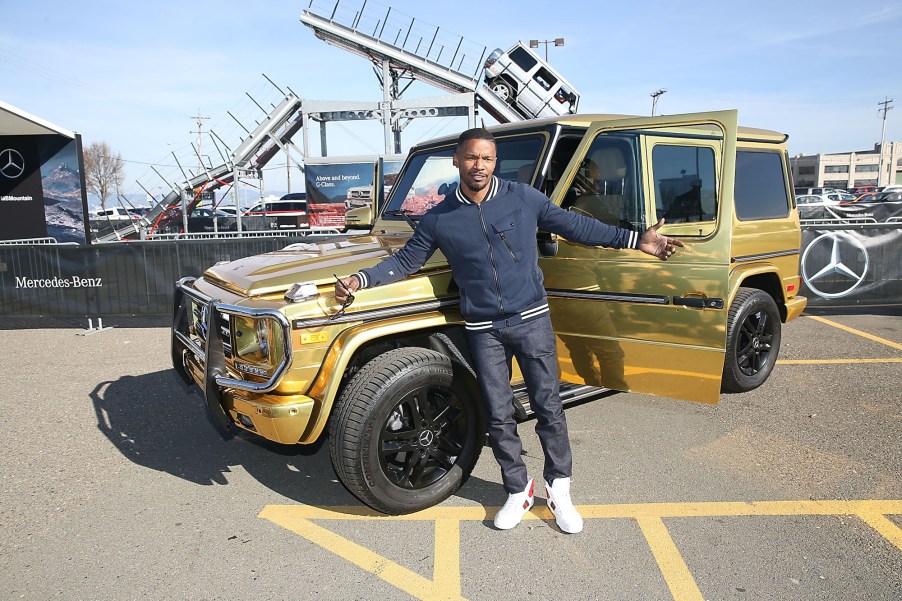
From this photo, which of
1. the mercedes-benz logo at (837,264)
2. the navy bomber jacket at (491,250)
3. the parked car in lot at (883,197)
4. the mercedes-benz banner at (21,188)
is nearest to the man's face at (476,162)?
the navy bomber jacket at (491,250)

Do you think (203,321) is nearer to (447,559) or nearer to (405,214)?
(405,214)

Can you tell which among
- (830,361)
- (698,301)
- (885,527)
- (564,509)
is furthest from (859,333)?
(564,509)

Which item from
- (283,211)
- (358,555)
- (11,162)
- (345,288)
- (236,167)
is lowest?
(358,555)

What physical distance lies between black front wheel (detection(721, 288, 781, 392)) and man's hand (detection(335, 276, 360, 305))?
3045mm

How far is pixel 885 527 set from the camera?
10.5ft

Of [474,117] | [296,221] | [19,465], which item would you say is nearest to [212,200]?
[296,221]

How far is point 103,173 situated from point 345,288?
253 feet

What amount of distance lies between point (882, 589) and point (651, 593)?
40.7 inches

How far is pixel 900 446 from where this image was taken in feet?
13.7

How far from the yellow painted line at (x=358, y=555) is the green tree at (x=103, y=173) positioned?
227 feet

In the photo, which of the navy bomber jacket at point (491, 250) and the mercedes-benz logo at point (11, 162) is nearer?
the navy bomber jacket at point (491, 250)

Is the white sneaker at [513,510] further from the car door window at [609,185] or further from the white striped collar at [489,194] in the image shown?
the car door window at [609,185]

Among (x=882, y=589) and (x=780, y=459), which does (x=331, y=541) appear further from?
(x=780, y=459)

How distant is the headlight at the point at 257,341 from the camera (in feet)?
9.83
